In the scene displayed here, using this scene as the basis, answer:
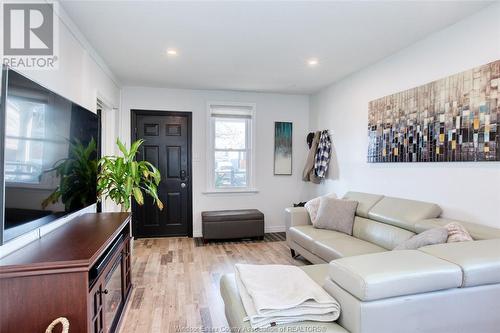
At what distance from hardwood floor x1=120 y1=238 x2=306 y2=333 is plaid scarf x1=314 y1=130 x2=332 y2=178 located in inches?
49.7

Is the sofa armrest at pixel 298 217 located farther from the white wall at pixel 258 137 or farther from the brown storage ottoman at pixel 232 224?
the white wall at pixel 258 137

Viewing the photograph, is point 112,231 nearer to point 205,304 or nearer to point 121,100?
point 205,304

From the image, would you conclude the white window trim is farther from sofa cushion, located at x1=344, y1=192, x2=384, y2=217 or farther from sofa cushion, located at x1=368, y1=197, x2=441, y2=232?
sofa cushion, located at x1=368, y1=197, x2=441, y2=232

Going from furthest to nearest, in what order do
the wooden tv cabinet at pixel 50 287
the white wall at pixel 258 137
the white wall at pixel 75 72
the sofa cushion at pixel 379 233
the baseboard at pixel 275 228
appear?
the baseboard at pixel 275 228 < the white wall at pixel 258 137 < the sofa cushion at pixel 379 233 < the white wall at pixel 75 72 < the wooden tv cabinet at pixel 50 287

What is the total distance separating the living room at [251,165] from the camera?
1.34m

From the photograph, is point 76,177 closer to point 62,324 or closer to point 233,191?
point 62,324

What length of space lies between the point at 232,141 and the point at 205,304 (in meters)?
2.97

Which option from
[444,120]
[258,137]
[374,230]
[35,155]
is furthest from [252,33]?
[258,137]

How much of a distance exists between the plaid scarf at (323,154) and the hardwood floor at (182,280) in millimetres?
1263

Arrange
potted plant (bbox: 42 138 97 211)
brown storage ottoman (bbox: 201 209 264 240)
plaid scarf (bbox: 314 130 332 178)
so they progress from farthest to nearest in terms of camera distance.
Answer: plaid scarf (bbox: 314 130 332 178), brown storage ottoman (bbox: 201 209 264 240), potted plant (bbox: 42 138 97 211)

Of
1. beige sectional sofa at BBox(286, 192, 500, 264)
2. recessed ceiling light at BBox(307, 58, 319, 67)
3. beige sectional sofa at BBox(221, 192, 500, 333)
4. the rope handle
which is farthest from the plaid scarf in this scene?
the rope handle

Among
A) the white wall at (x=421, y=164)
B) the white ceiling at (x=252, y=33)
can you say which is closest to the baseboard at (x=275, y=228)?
the white wall at (x=421, y=164)

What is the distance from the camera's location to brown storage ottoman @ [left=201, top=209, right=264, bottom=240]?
438 cm

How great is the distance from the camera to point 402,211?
278 centimetres
